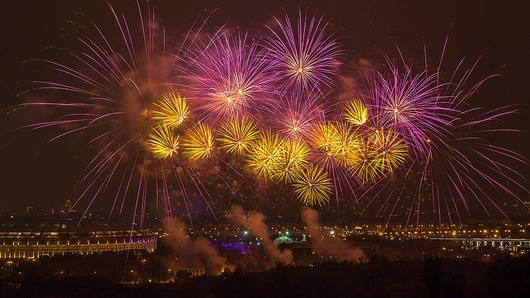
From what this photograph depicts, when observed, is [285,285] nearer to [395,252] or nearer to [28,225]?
[395,252]

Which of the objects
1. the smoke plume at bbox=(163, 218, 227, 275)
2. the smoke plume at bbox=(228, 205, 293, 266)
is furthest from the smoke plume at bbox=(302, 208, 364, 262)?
the smoke plume at bbox=(163, 218, 227, 275)

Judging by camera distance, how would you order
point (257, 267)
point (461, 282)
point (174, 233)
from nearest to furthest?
point (461, 282)
point (257, 267)
point (174, 233)

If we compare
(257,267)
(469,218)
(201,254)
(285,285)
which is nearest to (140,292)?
(285,285)

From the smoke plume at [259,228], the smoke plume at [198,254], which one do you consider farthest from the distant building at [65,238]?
the smoke plume at [259,228]

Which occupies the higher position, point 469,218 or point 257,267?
point 469,218

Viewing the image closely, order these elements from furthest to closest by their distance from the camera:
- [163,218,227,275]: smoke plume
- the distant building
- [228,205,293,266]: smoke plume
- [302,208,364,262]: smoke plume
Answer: the distant building → [302,208,364,262]: smoke plume → [163,218,227,275]: smoke plume → [228,205,293,266]: smoke plume

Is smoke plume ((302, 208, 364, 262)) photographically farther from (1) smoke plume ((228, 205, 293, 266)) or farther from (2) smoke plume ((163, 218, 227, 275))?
(2) smoke plume ((163, 218, 227, 275))

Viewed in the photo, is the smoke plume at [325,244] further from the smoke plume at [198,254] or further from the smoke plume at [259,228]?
the smoke plume at [198,254]
